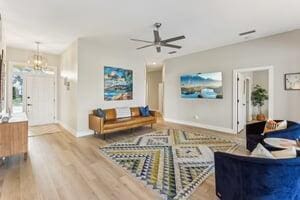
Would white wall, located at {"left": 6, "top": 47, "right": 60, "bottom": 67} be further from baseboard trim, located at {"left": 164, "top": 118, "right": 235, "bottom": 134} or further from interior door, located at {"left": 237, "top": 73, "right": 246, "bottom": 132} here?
interior door, located at {"left": 237, "top": 73, "right": 246, "bottom": 132}

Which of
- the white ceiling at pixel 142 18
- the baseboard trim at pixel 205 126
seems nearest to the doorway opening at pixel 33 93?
the white ceiling at pixel 142 18

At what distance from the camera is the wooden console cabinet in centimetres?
306

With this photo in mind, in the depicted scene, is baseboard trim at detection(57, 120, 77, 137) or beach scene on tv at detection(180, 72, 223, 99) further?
beach scene on tv at detection(180, 72, 223, 99)

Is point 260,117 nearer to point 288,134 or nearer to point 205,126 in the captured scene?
point 205,126

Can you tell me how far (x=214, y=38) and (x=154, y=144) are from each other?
3471 millimetres

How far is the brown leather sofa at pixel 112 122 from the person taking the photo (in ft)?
15.7

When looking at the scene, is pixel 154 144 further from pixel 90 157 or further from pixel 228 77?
pixel 228 77

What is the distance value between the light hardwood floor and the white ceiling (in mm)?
2894

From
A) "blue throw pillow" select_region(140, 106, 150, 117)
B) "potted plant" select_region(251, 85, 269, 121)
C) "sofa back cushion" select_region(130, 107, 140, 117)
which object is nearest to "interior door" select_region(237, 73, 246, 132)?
"potted plant" select_region(251, 85, 269, 121)

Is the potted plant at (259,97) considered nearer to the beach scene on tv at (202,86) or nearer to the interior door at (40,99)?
the beach scene on tv at (202,86)

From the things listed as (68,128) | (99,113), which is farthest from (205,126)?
(68,128)

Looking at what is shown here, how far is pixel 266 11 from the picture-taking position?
336cm

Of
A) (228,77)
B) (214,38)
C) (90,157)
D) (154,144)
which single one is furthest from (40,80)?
(228,77)

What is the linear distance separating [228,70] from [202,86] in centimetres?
103
